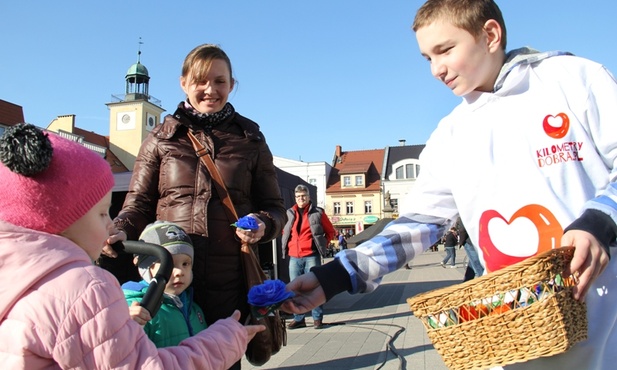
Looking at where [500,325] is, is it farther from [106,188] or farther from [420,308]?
[106,188]

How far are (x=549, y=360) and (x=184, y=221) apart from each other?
157cm

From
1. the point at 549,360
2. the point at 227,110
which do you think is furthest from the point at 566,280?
the point at 227,110

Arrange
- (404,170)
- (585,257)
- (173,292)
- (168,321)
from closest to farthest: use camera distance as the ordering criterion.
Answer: (585,257) < (168,321) < (173,292) < (404,170)

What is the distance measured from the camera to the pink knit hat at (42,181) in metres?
1.35

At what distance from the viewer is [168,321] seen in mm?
2139

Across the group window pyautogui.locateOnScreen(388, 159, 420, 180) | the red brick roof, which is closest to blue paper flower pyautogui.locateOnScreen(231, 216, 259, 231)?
window pyautogui.locateOnScreen(388, 159, 420, 180)

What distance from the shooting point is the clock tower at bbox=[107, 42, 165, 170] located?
50.4 metres

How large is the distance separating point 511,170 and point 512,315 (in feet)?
1.66

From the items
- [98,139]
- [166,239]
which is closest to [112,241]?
[166,239]

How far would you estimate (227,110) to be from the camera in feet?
8.27

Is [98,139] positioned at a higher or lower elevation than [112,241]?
higher

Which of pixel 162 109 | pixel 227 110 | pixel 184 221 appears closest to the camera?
pixel 184 221

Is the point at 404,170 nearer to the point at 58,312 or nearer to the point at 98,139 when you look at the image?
the point at 98,139

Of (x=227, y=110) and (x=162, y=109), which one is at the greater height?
(x=162, y=109)
